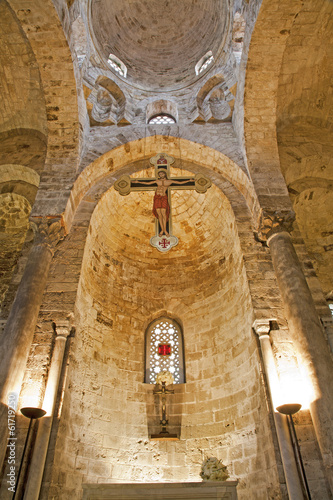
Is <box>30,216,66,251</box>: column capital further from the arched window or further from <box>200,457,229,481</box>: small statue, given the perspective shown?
<box>200,457,229,481</box>: small statue

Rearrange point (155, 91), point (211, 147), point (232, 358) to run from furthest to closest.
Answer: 1. point (155, 91)
2. point (211, 147)
3. point (232, 358)

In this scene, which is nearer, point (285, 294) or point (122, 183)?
point (285, 294)

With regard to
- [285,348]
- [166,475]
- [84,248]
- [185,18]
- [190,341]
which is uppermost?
[185,18]

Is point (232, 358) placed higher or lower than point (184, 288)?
lower

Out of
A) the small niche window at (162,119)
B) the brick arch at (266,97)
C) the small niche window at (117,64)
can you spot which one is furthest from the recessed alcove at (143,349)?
the small niche window at (117,64)

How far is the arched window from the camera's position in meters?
8.05

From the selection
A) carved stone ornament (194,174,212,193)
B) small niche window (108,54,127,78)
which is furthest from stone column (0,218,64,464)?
small niche window (108,54,127,78)

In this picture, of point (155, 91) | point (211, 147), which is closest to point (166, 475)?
point (211, 147)

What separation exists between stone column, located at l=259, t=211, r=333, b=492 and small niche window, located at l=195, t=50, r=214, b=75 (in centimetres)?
705

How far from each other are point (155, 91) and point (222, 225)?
5480 mm

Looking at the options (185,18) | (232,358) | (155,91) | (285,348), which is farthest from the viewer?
(185,18)

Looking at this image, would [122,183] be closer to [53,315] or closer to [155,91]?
[53,315]

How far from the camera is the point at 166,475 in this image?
22.0 feet

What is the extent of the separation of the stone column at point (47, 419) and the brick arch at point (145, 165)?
2.56 metres
